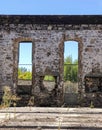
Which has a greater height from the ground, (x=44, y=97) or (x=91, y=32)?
(x=91, y=32)

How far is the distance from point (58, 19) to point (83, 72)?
3.06 m

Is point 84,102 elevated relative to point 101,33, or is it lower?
lower

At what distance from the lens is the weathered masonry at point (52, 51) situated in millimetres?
17609

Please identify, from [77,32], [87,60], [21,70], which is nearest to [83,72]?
[87,60]

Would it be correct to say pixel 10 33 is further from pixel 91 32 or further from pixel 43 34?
pixel 91 32

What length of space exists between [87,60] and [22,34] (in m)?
3.67

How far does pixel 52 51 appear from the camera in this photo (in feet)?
58.0

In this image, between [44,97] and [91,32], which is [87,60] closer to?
[91,32]

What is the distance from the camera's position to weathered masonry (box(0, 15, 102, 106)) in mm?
17609

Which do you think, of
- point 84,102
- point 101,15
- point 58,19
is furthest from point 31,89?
point 101,15

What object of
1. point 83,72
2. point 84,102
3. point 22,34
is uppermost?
point 22,34

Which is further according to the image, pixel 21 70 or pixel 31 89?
pixel 21 70

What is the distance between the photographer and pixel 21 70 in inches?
1268

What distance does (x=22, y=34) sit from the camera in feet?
58.8
